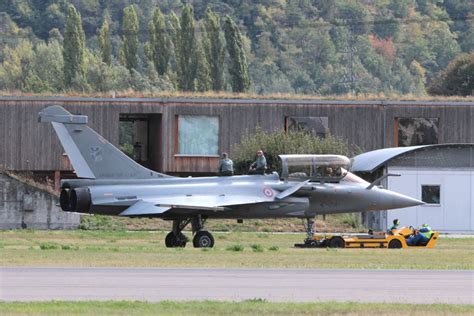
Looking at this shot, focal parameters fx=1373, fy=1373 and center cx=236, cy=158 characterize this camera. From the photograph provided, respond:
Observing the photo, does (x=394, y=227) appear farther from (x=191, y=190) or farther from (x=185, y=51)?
(x=185, y=51)

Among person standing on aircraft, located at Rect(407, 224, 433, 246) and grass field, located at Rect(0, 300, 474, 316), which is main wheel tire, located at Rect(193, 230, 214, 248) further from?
grass field, located at Rect(0, 300, 474, 316)

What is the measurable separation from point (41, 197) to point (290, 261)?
924 inches

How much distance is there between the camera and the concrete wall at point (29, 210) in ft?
171

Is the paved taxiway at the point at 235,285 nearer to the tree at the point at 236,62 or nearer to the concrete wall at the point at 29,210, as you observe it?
the concrete wall at the point at 29,210

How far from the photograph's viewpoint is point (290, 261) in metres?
30.8

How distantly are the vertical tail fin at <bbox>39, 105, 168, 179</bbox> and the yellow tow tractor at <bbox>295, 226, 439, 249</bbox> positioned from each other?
573 cm

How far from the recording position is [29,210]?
2073 inches

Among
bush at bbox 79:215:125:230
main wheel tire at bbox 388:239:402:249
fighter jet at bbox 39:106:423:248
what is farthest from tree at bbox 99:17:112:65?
main wheel tire at bbox 388:239:402:249

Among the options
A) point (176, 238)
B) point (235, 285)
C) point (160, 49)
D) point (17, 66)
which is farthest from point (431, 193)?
point (17, 66)

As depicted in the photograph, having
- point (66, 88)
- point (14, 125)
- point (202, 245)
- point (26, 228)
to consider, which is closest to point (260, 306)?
point (202, 245)

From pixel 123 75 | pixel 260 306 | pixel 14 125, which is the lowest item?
pixel 260 306

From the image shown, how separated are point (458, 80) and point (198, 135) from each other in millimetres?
51475

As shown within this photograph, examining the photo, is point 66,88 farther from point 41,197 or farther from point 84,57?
point 41,197

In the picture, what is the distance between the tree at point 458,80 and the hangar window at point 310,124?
4386 centimetres
